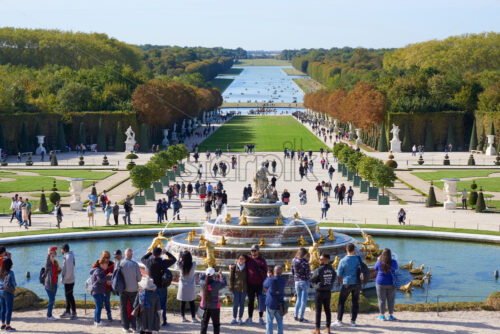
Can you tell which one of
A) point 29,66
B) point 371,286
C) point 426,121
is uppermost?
point 29,66

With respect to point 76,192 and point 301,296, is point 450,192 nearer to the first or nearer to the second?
point 76,192

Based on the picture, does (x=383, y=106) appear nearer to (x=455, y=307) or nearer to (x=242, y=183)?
→ (x=242, y=183)

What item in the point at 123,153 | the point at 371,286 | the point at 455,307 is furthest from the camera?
the point at 123,153

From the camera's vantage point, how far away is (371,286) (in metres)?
27.5

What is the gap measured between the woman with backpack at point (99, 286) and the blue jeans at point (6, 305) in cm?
187

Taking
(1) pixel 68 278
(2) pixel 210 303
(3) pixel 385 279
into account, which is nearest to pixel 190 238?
(1) pixel 68 278

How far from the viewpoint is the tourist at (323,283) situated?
749 inches

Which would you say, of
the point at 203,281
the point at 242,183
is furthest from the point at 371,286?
the point at 242,183

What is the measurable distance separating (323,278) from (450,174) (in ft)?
162

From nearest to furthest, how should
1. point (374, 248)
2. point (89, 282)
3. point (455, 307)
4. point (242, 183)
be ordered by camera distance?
point (89, 282)
point (455, 307)
point (374, 248)
point (242, 183)

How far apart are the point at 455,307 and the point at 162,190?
3601 cm

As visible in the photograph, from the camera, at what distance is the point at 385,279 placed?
66.0 feet

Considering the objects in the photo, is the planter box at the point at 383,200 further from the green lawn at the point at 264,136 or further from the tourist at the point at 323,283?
the green lawn at the point at 264,136

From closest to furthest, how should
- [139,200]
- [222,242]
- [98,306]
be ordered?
1. [98,306]
2. [222,242]
3. [139,200]
